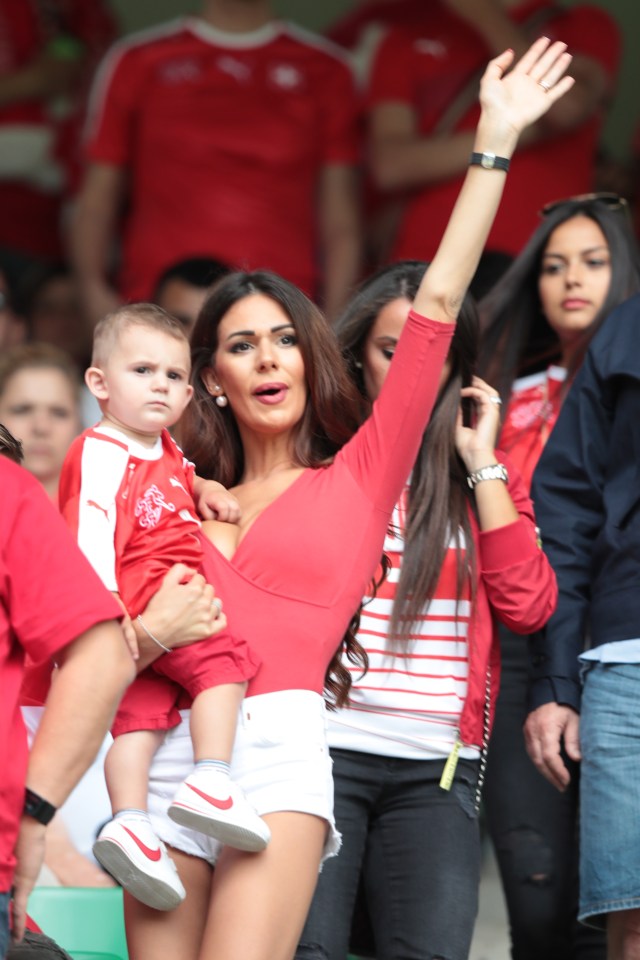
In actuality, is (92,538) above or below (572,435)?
below

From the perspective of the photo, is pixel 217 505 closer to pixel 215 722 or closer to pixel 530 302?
pixel 215 722

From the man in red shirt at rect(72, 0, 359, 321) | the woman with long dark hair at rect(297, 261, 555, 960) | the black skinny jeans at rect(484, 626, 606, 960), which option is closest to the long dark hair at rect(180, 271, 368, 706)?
the woman with long dark hair at rect(297, 261, 555, 960)

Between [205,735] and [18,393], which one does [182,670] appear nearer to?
[205,735]

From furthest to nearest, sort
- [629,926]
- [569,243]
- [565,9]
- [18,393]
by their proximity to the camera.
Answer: [565,9]
[18,393]
[569,243]
[629,926]

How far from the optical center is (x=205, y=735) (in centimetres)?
249

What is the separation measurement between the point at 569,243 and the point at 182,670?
163 cm

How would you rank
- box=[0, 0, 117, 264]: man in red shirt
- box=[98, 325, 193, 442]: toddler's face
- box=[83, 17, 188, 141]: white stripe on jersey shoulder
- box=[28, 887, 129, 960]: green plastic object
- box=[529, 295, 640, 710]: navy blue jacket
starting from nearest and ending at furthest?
1. box=[98, 325, 193, 442]: toddler's face
2. box=[529, 295, 640, 710]: navy blue jacket
3. box=[28, 887, 129, 960]: green plastic object
4. box=[83, 17, 188, 141]: white stripe on jersey shoulder
5. box=[0, 0, 117, 264]: man in red shirt

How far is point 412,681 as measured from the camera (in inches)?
115

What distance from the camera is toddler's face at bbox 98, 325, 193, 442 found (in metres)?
2.62

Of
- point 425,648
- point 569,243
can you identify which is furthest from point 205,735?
point 569,243

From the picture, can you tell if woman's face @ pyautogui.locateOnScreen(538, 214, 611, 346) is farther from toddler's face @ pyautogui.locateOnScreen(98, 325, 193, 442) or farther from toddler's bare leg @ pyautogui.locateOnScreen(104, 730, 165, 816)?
toddler's bare leg @ pyautogui.locateOnScreen(104, 730, 165, 816)

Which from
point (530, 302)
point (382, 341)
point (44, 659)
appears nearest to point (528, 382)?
point (530, 302)

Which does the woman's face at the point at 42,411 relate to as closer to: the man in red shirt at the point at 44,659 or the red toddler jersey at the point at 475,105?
the red toddler jersey at the point at 475,105

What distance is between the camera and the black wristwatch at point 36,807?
217cm
